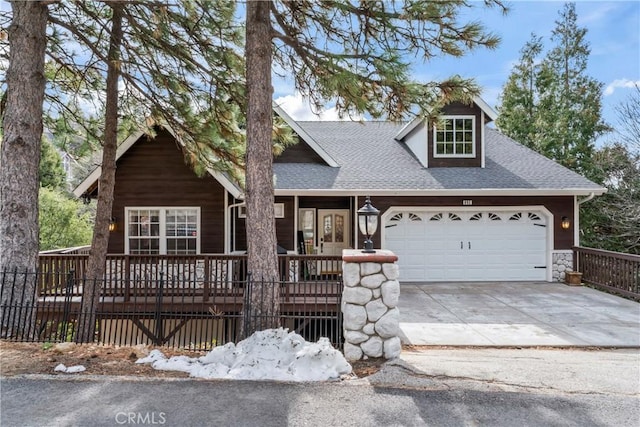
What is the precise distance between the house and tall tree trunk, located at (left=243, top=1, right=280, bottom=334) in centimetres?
396

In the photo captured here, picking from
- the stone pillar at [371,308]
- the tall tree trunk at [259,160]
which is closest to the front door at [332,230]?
the tall tree trunk at [259,160]

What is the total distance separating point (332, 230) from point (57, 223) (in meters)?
11.9

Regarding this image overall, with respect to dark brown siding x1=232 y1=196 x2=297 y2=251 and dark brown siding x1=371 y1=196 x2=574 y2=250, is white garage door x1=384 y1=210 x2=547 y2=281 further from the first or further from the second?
dark brown siding x1=232 y1=196 x2=297 y2=251

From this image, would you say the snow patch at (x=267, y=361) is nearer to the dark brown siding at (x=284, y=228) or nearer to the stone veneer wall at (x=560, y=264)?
the dark brown siding at (x=284, y=228)

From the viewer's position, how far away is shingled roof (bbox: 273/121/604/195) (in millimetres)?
10742

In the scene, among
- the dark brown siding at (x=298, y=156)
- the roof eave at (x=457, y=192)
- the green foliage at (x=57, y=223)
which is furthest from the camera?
the green foliage at (x=57, y=223)

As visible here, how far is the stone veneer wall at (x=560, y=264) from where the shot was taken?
11.1 m

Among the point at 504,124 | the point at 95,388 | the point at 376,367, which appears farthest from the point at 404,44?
the point at 504,124

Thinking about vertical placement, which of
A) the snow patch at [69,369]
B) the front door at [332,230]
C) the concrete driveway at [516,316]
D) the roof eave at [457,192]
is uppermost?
the roof eave at [457,192]

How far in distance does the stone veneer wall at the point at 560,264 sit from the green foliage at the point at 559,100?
345 inches

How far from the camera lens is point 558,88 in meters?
19.8

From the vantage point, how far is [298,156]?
12.3 meters

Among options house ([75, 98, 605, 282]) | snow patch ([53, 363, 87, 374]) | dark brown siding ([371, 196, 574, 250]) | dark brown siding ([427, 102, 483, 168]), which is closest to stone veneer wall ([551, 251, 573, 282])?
house ([75, 98, 605, 282])

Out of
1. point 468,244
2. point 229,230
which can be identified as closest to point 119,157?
point 229,230
